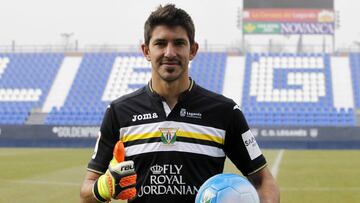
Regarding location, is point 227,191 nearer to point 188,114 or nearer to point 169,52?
point 188,114

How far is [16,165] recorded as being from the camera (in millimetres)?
16047

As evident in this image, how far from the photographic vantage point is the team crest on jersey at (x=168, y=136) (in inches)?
114

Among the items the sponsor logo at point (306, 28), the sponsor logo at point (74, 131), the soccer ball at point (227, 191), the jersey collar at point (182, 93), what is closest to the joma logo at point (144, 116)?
the jersey collar at point (182, 93)

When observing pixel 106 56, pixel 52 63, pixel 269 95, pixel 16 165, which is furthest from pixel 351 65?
pixel 16 165

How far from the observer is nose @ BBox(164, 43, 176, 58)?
2.83 meters

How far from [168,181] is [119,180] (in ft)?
1.14

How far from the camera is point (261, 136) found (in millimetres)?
27562

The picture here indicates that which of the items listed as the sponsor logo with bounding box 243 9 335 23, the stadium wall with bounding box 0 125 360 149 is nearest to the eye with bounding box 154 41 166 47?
the stadium wall with bounding box 0 125 360 149

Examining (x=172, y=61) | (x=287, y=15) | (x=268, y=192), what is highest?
(x=172, y=61)

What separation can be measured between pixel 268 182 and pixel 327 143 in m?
25.2

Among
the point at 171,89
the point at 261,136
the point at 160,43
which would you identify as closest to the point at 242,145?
the point at 171,89

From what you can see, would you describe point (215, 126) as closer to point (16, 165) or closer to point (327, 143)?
point (16, 165)

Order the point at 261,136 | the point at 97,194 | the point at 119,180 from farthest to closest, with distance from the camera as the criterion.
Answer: the point at 261,136 → the point at 97,194 → the point at 119,180

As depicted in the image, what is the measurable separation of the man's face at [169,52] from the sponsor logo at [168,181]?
18.0 inches
